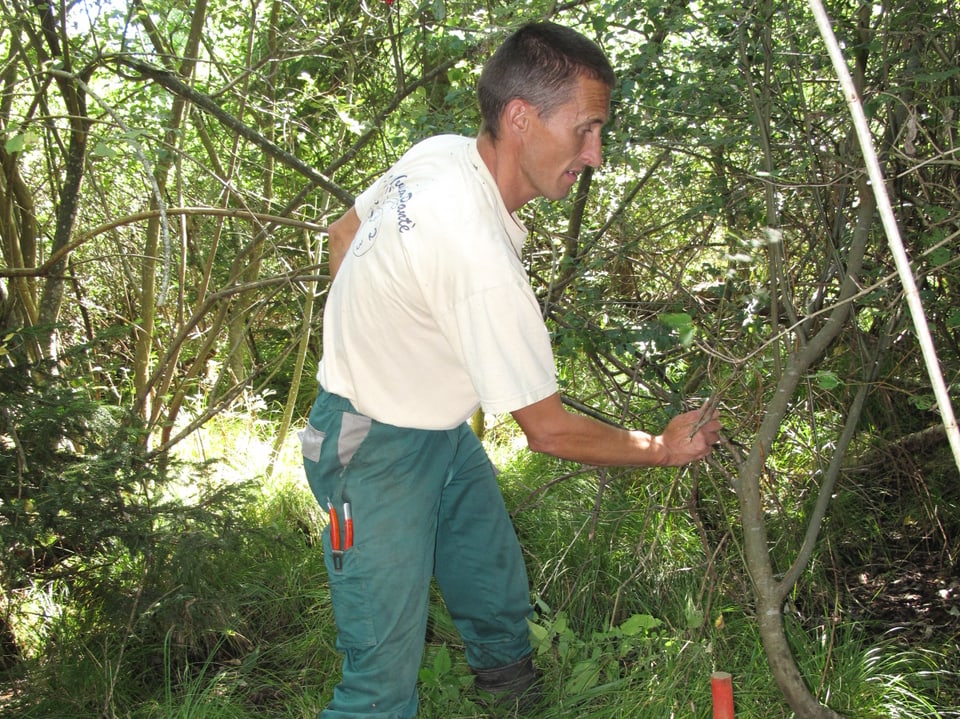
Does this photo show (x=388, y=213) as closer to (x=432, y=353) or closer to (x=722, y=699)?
(x=432, y=353)

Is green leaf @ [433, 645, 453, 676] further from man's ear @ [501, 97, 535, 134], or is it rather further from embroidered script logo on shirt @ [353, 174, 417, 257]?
man's ear @ [501, 97, 535, 134]

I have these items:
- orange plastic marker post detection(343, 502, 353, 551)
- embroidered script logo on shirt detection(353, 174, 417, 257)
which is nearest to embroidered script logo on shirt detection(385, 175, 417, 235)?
embroidered script logo on shirt detection(353, 174, 417, 257)

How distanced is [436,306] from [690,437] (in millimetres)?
690

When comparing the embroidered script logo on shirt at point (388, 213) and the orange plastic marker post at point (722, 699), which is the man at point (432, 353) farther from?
the orange plastic marker post at point (722, 699)

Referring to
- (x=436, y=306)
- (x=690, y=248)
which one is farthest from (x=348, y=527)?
(x=690, y=248)

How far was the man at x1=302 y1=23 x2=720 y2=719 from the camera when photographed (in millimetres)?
1994

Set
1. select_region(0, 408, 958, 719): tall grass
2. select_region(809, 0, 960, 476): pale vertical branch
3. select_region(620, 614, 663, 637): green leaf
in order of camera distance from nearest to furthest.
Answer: select_region(809, 0, 960, 476): pale vertical branch
select_region(0, 408, 958, 719): tall grass
select_region(620, 614, 663, 637): green leaf

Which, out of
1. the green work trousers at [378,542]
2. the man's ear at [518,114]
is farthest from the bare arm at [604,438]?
the man's ear at [518,114]

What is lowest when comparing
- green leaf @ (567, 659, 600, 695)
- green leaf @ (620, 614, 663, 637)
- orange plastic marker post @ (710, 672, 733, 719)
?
green leaf @ (567, 659, 600, 695)

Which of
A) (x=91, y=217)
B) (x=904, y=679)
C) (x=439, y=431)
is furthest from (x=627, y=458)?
(x=91, y=217)

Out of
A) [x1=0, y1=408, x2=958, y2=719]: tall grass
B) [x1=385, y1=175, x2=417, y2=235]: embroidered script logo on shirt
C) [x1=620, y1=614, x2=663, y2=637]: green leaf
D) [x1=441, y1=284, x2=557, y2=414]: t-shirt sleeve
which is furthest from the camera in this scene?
[x1=620, y1=614, x2=663, y2=637]: green leaf

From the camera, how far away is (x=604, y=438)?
216 centimetres

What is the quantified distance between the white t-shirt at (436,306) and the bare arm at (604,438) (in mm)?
82

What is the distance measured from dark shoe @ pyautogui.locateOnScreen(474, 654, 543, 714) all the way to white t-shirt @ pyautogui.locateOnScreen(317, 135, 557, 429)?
1000mm
